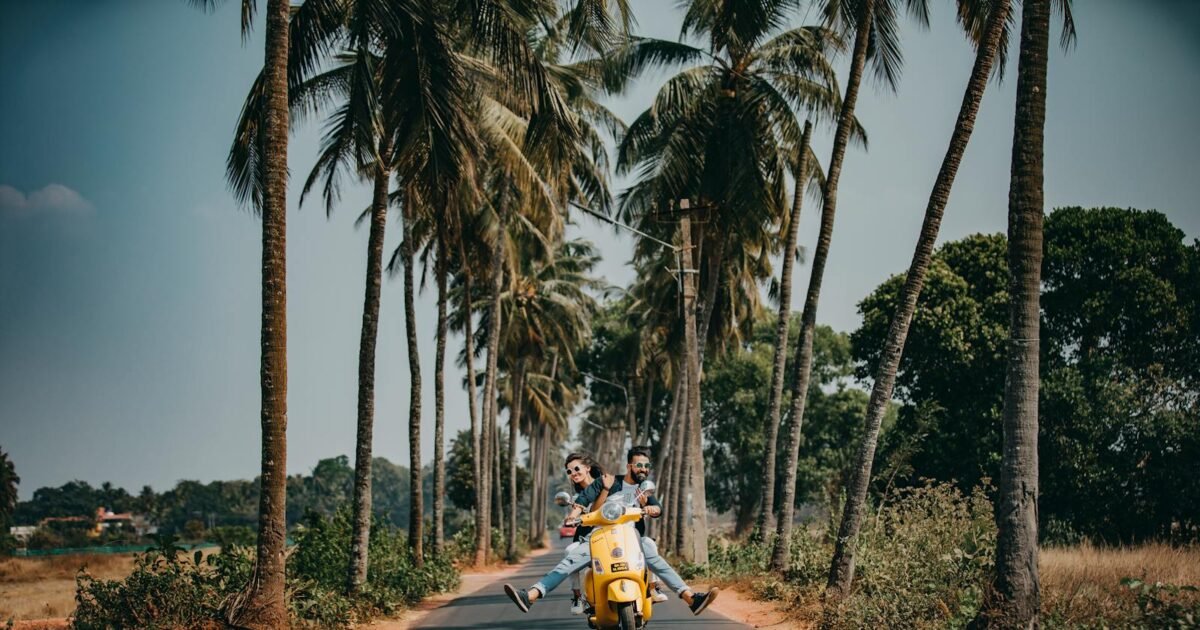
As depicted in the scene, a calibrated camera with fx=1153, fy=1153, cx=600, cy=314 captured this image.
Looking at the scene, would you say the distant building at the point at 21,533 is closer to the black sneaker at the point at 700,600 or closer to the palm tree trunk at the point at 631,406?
the palm tree trunk at the point at 631,406

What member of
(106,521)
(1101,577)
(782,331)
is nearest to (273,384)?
(1101,577)

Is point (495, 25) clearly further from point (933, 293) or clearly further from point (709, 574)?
point (933, 293)

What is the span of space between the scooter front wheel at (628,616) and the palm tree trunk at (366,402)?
957cm

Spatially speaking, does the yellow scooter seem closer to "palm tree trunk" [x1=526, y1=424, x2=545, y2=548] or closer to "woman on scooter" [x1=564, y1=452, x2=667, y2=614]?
"woman on scooter" [x1=564, y1=452, x2=667, y2=614]

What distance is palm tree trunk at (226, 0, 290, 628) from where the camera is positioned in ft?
38.5

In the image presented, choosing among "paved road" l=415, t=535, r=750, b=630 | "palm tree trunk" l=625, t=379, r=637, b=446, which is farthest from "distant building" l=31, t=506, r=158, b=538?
"paved road" l=415, t=535, r=750, b=630

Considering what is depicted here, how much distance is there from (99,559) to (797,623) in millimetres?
34332

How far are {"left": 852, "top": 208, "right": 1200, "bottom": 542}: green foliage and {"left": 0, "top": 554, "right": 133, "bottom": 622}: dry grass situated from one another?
18.4 meters

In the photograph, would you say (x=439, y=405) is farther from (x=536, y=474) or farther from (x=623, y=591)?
(x=536, y=474)

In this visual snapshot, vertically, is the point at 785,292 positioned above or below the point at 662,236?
below

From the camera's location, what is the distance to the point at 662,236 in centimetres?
3309

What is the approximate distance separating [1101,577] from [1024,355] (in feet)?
13.6

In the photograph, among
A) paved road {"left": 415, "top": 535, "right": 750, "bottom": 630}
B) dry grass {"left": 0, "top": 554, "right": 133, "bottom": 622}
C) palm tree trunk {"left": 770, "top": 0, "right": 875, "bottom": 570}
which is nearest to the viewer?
paved road {"left": 415, "top": 535, "right": 750, "bottom": 630}

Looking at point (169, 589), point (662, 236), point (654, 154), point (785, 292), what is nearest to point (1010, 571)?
point (169, 589)
